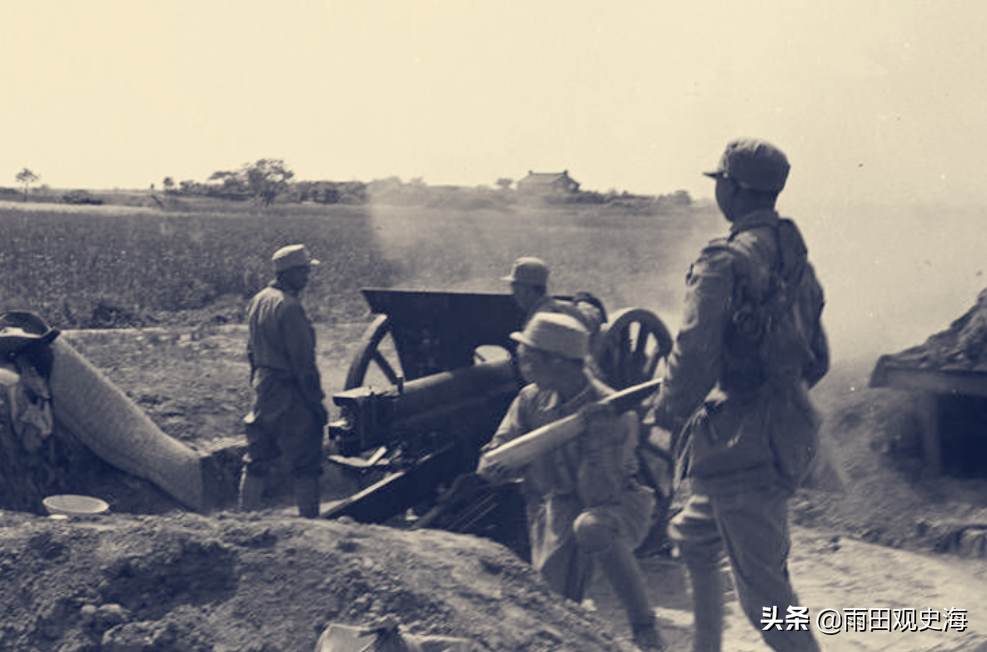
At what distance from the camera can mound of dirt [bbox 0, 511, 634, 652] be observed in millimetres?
4066

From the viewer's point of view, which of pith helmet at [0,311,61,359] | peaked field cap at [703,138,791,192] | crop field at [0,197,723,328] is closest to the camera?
peaked field cap at [703,138,791,192]

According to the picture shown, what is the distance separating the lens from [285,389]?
304 inches

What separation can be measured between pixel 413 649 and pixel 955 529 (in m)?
5.16

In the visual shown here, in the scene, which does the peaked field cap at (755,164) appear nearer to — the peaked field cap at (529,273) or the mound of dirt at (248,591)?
the mound of dirt at (248,591)

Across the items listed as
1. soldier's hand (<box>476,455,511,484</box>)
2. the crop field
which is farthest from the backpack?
the crop field

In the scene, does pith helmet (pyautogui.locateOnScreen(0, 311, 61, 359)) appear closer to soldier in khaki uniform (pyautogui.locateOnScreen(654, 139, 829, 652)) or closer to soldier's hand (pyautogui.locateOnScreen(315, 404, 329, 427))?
soldier's hand (pyautogui.locateOnScreen(315, 404, 329, 427))

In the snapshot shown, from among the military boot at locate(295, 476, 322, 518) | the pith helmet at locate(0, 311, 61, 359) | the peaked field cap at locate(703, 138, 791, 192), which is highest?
the peaked field cap at locate(703, 138, 791, 192)

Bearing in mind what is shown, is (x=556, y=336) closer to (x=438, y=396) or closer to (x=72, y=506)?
(x=438, y=396)

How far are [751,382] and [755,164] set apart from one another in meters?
0.84

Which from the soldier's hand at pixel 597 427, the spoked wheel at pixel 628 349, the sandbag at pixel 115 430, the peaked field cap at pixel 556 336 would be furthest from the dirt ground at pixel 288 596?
the sandbag at pixel 115 430

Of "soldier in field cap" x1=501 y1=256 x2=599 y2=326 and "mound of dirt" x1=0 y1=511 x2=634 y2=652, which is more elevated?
"soldier in field cap" x1=501 y1=256 x2=599 y2=326

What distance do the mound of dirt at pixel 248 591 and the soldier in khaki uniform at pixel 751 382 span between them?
2.24 ft

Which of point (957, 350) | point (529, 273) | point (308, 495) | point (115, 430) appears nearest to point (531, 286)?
point (529, 273)

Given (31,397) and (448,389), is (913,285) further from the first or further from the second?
(31,397)
